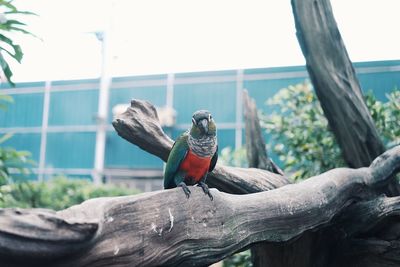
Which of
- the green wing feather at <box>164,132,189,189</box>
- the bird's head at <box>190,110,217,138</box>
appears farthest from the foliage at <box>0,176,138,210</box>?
the bird's head at <box>190,110,217,138</box>

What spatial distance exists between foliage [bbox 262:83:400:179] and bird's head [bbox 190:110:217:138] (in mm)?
2011

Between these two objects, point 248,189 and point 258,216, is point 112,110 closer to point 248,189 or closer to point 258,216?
point 248,189

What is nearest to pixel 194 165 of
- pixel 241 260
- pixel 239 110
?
pixel 241 260

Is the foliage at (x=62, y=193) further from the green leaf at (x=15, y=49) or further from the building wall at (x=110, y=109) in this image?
the green leaf at (x=15, y=49)

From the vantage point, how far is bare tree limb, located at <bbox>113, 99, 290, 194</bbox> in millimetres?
2547

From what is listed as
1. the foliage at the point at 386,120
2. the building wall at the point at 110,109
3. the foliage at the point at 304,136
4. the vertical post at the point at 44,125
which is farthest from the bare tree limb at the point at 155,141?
the vertical post at the point at 44,125

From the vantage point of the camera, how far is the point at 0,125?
12109 mm

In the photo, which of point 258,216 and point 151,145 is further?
point 151,145

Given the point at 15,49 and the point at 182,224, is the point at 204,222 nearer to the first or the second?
the point at 182,224

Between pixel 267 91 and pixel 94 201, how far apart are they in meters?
8.06

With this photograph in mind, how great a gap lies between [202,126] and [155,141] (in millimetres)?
372

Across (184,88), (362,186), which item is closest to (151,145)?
(362,186)

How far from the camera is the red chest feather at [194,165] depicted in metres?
2.38

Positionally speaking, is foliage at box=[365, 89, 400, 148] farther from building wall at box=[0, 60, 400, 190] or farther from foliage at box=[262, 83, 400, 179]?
building wall at box=[0, 60, 400, 190]
